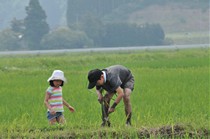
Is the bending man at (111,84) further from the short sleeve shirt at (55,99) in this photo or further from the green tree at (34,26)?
the green tree at (34,26)

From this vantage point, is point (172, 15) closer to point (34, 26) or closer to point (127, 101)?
point (34, 26)

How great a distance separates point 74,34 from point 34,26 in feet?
9.92

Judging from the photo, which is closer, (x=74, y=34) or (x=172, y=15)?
(x=74, y=34)

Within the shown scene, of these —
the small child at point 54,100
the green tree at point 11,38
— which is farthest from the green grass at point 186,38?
the small child at point 54,100

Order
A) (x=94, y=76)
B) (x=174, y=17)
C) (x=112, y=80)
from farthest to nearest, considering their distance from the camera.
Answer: (x=174, y=17)
(x=112, y=80)
(x=94, y=76)

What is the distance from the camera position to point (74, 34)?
1833 inches

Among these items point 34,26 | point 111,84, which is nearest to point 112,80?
point 111,84

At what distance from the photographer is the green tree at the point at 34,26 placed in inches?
1827

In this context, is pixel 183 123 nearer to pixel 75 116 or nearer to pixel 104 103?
pixel 104 103

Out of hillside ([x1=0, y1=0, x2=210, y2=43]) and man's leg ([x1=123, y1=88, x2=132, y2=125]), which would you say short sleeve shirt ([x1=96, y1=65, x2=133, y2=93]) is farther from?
hillside ([x1=0, y1=0, x2=210, y2=43])

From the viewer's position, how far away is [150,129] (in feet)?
19.5

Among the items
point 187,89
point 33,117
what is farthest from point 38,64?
point 33,117

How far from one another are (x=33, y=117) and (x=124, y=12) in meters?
51.7

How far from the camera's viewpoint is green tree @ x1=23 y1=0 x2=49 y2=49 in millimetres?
46406
